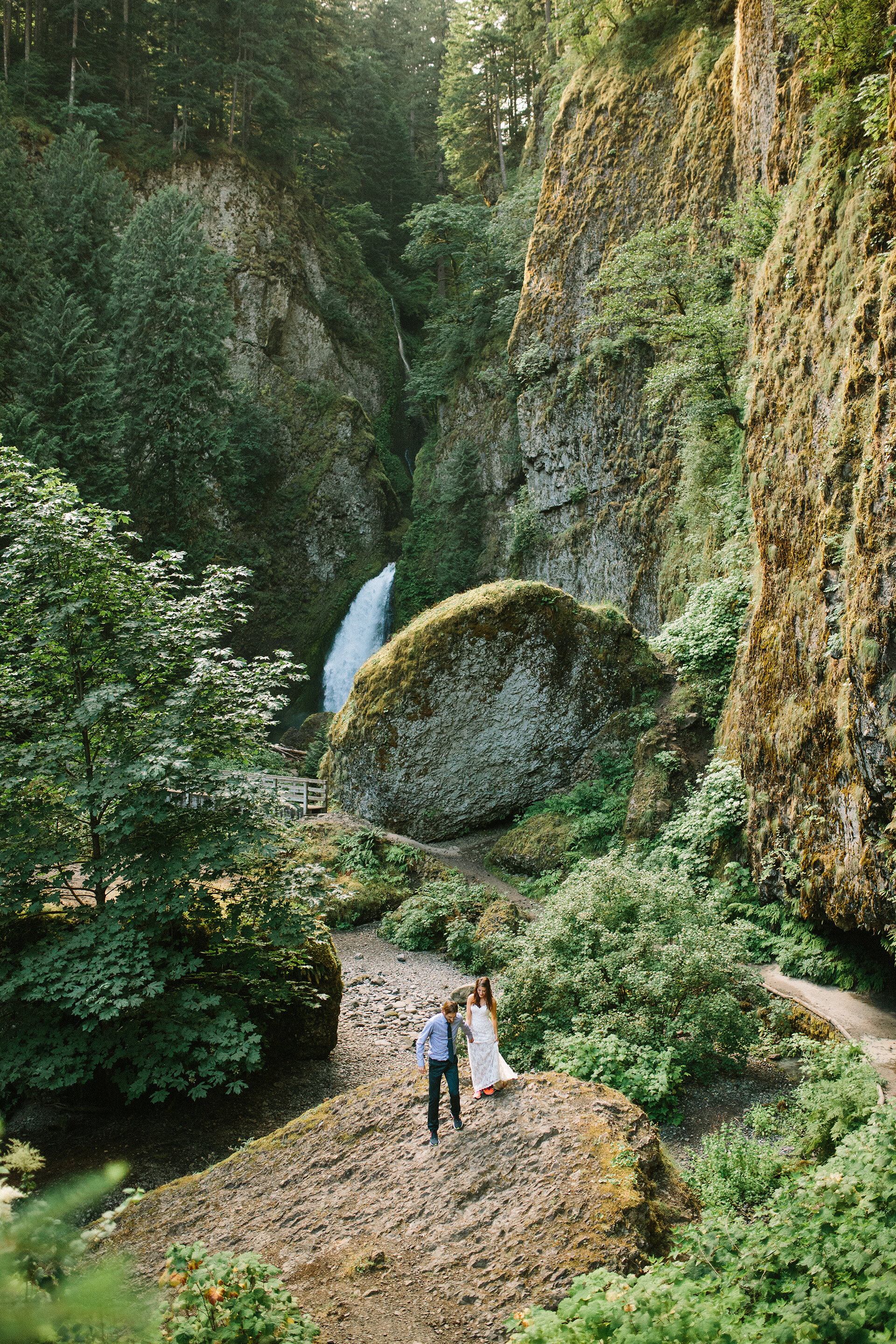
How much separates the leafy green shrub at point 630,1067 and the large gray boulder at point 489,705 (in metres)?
9.01

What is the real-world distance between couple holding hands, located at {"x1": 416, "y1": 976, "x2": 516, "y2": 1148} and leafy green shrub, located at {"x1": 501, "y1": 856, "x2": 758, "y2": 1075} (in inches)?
63.4

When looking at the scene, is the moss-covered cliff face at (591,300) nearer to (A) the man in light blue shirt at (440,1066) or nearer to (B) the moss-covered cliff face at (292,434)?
(B) the moss-covered cliff face at (292,434)

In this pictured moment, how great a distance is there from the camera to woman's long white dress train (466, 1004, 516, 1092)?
5703mm

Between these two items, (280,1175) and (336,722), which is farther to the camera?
(336,722)

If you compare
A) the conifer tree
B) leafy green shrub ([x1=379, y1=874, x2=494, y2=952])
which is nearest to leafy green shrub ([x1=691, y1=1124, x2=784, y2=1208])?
leafy green shrub ([x1=379, y1=874, x2=494, y2=952])

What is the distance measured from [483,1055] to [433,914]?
7.14 metres

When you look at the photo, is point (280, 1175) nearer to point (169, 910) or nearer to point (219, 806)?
point (169, 910)

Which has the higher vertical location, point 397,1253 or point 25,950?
point 25,950

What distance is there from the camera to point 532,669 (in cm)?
1588

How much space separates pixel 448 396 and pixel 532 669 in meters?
19.6

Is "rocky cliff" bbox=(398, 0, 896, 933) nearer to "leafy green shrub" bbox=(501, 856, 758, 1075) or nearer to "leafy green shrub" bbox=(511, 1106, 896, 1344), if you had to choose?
"leafy green shrub" bbox=(501, 856, 758, 1075)

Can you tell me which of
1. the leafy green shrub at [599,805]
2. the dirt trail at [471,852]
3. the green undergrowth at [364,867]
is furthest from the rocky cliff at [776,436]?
the green undergrowth at [364,867]

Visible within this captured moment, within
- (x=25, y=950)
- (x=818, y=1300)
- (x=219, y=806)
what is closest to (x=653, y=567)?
(x=219, y=806)

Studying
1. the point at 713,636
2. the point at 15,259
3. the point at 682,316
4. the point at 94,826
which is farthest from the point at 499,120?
the point at 94,826
